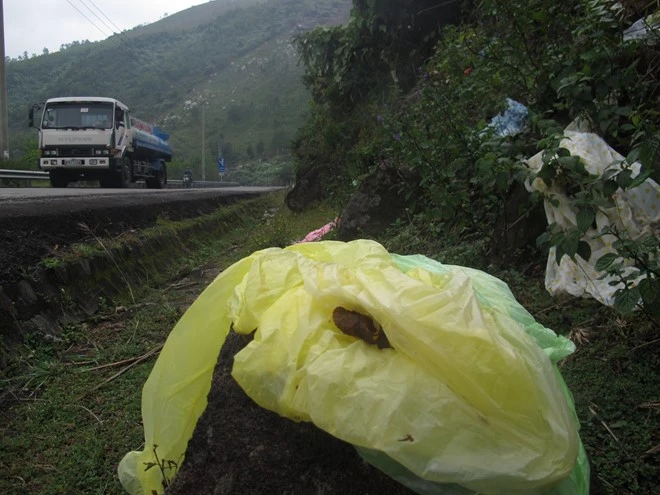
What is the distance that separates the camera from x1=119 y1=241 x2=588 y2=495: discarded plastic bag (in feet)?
3.46

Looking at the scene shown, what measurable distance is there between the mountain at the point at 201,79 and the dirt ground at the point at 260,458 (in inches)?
1938

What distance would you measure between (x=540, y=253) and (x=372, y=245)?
193 cm

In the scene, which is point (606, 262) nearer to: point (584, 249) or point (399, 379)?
point (584, 249)

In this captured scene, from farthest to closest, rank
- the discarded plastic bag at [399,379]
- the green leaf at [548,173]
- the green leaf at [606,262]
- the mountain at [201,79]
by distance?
the mountain at [201,79], the green leaf at [548,173], the green leaf at [606,262], the discarded plastic bag at [399,379]

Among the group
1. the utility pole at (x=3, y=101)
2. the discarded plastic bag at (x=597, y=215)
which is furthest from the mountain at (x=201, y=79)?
the discarded plastic bag at (x=597, y=215)

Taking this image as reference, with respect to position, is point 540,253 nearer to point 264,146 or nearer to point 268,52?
point 264,146

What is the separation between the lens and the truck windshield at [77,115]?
1386 cm

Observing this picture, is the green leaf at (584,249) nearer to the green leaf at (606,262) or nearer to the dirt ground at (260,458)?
the green leaf at (606,262)

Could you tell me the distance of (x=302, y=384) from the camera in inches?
47.4

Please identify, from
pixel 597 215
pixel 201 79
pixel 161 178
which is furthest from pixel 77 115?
pixel 201 79

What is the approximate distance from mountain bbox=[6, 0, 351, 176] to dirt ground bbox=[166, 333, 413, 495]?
49218mm

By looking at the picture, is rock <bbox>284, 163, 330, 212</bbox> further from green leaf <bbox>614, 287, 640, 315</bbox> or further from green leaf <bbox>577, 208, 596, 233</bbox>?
green leaf <bbox>614, 287, 640, 315</bbox>

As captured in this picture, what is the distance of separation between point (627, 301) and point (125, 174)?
49.7 ft

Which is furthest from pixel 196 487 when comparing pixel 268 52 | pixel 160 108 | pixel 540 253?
pixel 268 52
